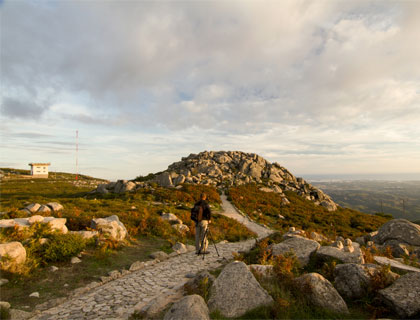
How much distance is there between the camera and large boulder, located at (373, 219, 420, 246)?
14611 mm

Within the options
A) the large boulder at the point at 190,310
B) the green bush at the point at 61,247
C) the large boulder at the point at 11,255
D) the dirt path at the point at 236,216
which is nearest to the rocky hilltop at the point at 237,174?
the dirt path at the point at 236,216

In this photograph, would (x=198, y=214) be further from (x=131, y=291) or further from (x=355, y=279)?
(x=355, y=279)

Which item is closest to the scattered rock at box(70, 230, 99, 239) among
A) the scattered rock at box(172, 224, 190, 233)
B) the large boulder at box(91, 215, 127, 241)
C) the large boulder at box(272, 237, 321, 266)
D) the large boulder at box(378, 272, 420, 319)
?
the large boulder at box(91, 215, 127, 241)

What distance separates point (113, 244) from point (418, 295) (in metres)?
12.4

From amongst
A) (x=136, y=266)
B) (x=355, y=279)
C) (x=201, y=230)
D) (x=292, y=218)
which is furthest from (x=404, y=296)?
(x=292, y=218)

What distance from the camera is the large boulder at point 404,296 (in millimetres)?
4852

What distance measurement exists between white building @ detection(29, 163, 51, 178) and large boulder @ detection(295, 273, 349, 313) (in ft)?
402

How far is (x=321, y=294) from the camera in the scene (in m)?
5.57

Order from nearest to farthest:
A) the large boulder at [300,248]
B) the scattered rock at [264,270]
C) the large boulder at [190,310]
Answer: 1. the large boulder at [190,310]
2. the scattered rock at [264,270]
3. the large boulder at [300,248]

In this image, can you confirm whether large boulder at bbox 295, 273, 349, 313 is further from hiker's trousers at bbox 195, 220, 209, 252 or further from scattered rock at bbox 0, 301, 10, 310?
scattered rock at bbox 0, 301, 10, 310

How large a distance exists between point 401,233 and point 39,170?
4950 inches

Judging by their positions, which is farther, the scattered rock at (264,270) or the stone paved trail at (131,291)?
the scattered rock at (264,270)

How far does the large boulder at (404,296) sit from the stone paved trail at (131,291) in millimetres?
5830

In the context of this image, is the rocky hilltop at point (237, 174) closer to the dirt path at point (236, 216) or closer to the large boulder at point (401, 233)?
the dirt path at point (236, 216)
